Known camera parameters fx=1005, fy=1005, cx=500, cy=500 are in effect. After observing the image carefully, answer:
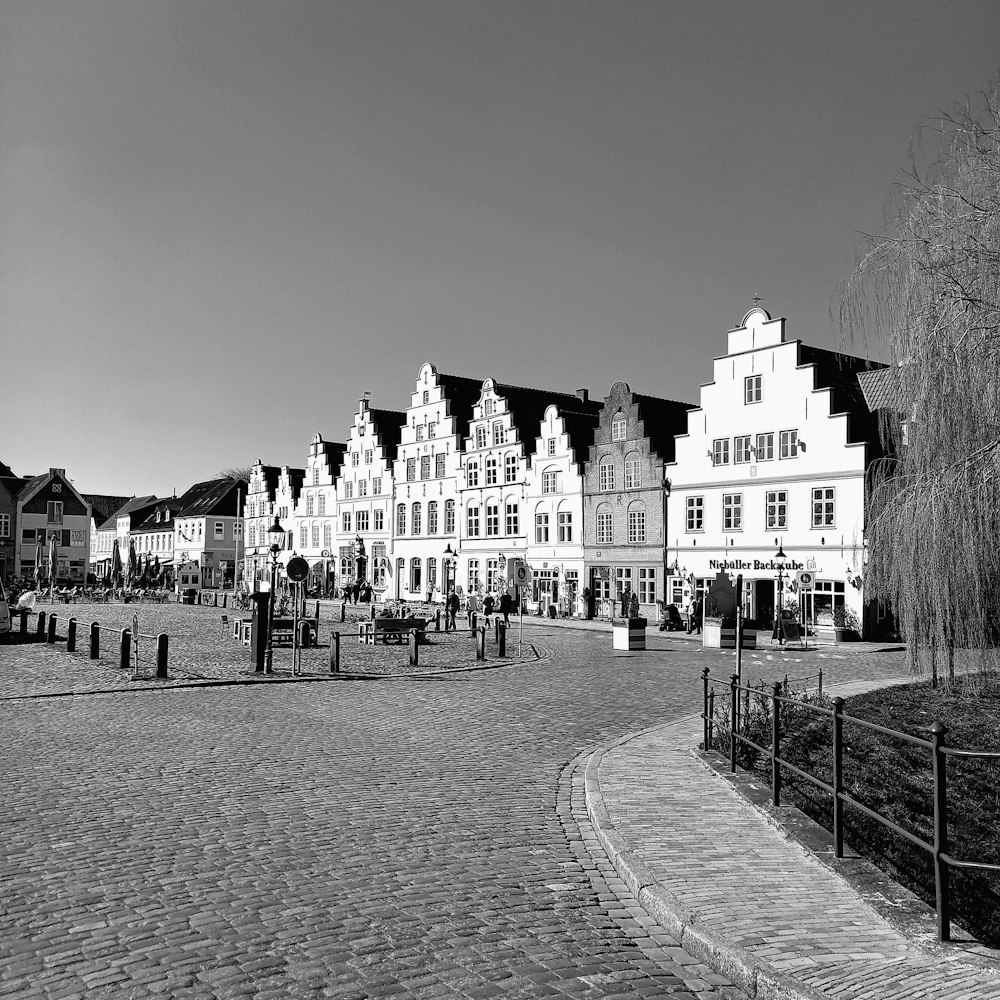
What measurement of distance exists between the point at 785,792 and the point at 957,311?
6146 millimetres

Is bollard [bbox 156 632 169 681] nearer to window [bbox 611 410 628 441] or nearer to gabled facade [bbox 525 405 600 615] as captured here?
gabled facade [bbox 525 405 600 615]

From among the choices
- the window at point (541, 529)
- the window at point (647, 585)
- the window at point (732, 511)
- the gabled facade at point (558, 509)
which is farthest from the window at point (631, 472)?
the window at point (541, 529)

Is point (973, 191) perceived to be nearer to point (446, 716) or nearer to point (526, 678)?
point (446, 716)

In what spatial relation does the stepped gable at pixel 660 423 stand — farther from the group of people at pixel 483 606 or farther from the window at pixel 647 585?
the group of people at pixel 483 606

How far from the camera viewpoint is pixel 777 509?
38844 mm

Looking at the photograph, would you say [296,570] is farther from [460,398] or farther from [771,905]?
[460,398]

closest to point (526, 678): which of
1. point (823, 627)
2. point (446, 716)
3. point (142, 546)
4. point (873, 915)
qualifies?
point (446, 716)

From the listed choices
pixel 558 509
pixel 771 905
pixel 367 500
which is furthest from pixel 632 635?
pixel 367 500

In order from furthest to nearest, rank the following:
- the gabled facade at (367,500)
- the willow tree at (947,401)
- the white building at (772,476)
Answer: the gabled facade at (367,500), the white building at (772,476), the willow tree at (947,401)

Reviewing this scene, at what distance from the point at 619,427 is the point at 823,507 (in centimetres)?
1208

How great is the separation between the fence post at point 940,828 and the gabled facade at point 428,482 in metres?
51.9

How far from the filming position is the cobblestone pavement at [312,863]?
5.48 metres

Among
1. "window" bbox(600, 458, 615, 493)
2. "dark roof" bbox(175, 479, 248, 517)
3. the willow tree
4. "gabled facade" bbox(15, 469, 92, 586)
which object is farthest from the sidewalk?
"gabled facade" bbox(15, 469, 92, 586)

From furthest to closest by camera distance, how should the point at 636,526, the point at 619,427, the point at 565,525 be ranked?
1. the point at 565,525
2. the point at 619,427
3. the point at 636,526
